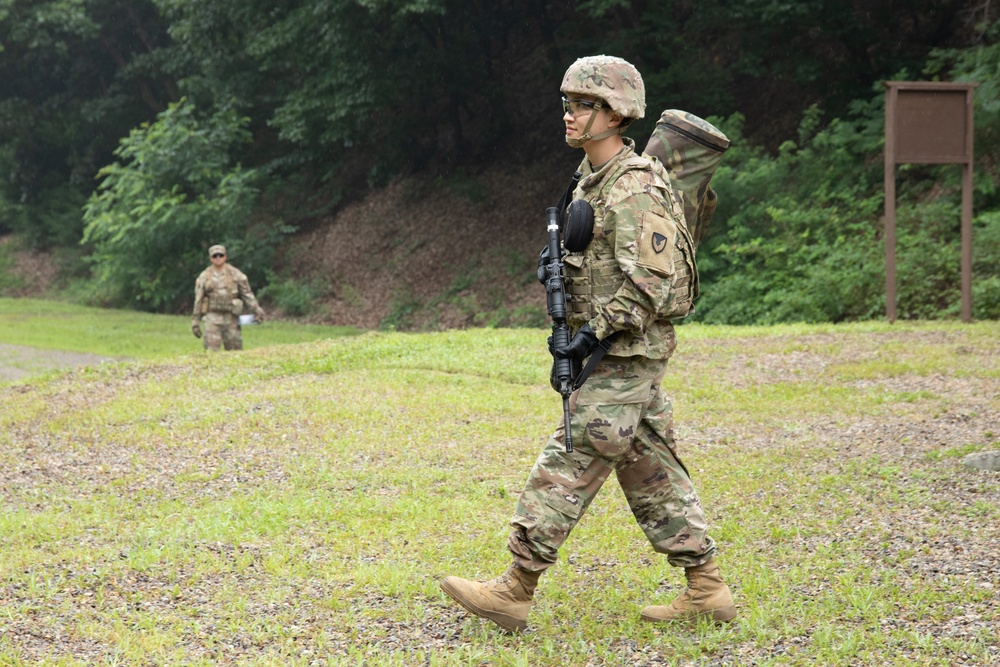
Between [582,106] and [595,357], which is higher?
[582,106]

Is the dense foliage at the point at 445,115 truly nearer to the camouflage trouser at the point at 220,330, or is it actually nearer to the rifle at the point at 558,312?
the camouflage trouser at the point at 220,330

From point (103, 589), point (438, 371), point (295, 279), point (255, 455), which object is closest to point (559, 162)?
point (295, 279)

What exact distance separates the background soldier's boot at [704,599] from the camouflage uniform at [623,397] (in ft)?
0.22

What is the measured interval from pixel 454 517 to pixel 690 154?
8.33 ft

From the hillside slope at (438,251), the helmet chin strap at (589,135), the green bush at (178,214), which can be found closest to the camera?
the helmet chin strap at (589,135)

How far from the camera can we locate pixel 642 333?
172 inches

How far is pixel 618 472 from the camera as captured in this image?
454cm

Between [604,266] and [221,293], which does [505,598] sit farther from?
[221,293]

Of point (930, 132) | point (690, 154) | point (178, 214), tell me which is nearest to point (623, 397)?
point (690, 154)

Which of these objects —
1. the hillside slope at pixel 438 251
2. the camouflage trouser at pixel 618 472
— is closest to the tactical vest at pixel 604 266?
the camouflage trouser at pixel 618 472

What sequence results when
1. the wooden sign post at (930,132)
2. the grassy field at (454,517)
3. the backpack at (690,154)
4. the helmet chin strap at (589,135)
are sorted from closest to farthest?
the helmet chin strap at (589,135) < the grassy field at (454,517) < the backpack at (690,154) < the wooden sign post at (930,132)

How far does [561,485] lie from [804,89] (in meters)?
20.6

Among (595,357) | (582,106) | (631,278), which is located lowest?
(595,357)

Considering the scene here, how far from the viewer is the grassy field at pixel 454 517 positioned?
4.54 metres
